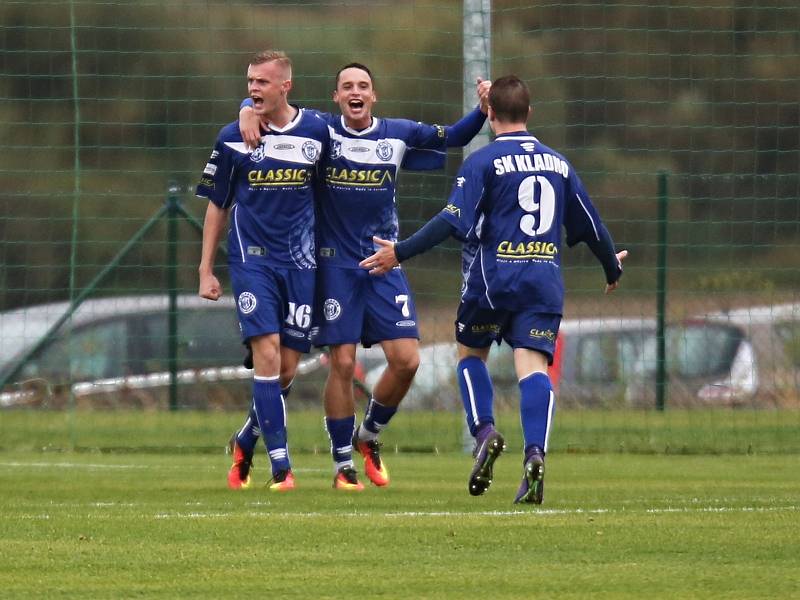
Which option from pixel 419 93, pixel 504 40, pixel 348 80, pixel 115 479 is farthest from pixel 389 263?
pixel 504 40

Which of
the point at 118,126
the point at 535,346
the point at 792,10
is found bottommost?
the point at 535,346

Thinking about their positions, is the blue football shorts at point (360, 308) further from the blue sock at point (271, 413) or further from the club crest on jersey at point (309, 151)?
the club crest on jersey at point (309, 151)

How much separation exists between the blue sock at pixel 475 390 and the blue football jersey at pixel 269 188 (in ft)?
3.77

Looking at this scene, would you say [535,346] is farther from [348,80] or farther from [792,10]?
[792,10]

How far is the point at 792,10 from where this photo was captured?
13.5 metres

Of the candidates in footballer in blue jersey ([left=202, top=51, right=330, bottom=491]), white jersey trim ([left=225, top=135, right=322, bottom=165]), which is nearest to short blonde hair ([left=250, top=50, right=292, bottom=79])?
footballer in blue jersey ([left=202, top=51, right=330, bottom=491])

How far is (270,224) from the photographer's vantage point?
848cm

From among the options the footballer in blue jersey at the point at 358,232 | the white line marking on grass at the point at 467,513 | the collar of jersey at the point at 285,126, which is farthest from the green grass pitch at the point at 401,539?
the collar of jersey at the point at 285,126

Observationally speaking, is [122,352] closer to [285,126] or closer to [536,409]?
[285,126]

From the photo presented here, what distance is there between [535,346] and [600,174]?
613cm

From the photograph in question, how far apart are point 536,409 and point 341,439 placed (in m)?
1.73

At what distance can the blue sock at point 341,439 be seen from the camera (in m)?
8.72

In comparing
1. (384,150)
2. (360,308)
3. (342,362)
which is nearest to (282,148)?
(384,150)

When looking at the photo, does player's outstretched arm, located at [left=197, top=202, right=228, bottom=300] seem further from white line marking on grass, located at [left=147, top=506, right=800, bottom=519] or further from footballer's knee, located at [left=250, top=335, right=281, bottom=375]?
white line marking on grass, located at [left=147, top=506, right=800, bottom=519]
